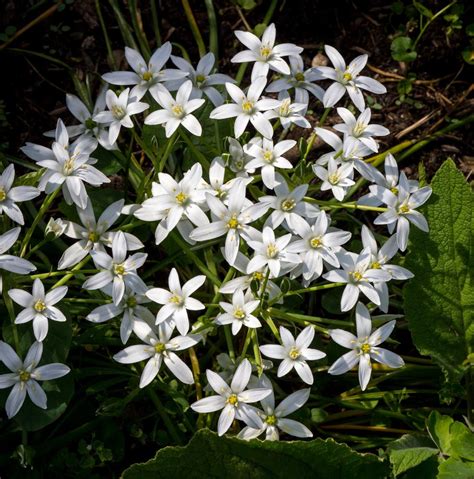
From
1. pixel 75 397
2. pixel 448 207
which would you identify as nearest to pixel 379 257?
pixel 448 207

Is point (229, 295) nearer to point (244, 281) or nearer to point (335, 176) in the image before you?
point (244, 281)

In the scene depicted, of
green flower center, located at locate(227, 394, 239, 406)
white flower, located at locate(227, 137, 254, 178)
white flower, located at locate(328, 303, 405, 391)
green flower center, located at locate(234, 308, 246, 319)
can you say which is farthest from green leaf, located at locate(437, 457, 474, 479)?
white flower, located at locate(227, 137, 254, 178)

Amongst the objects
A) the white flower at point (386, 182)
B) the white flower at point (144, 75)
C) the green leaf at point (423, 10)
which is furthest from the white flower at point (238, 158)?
the green leaf at point (423, 10)

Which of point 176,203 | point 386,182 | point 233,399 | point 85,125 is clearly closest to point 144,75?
point 85,125

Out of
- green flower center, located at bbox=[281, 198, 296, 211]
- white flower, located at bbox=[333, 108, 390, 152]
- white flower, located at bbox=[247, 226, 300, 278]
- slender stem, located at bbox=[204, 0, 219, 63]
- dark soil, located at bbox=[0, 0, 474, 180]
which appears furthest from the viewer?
dark soil, located at bbox=[0, 0, 474, 180]

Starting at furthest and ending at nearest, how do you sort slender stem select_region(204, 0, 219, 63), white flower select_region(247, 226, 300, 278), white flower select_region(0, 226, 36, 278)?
slender stem select_region(204, 0, 219, 63) → white flower select_region(247, 226, 300, 278) → white flower select_region(0, 226, 36, 278)

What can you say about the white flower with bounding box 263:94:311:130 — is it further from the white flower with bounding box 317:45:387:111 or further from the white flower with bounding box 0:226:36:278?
the white flower with bounding box 0:226:36:278
